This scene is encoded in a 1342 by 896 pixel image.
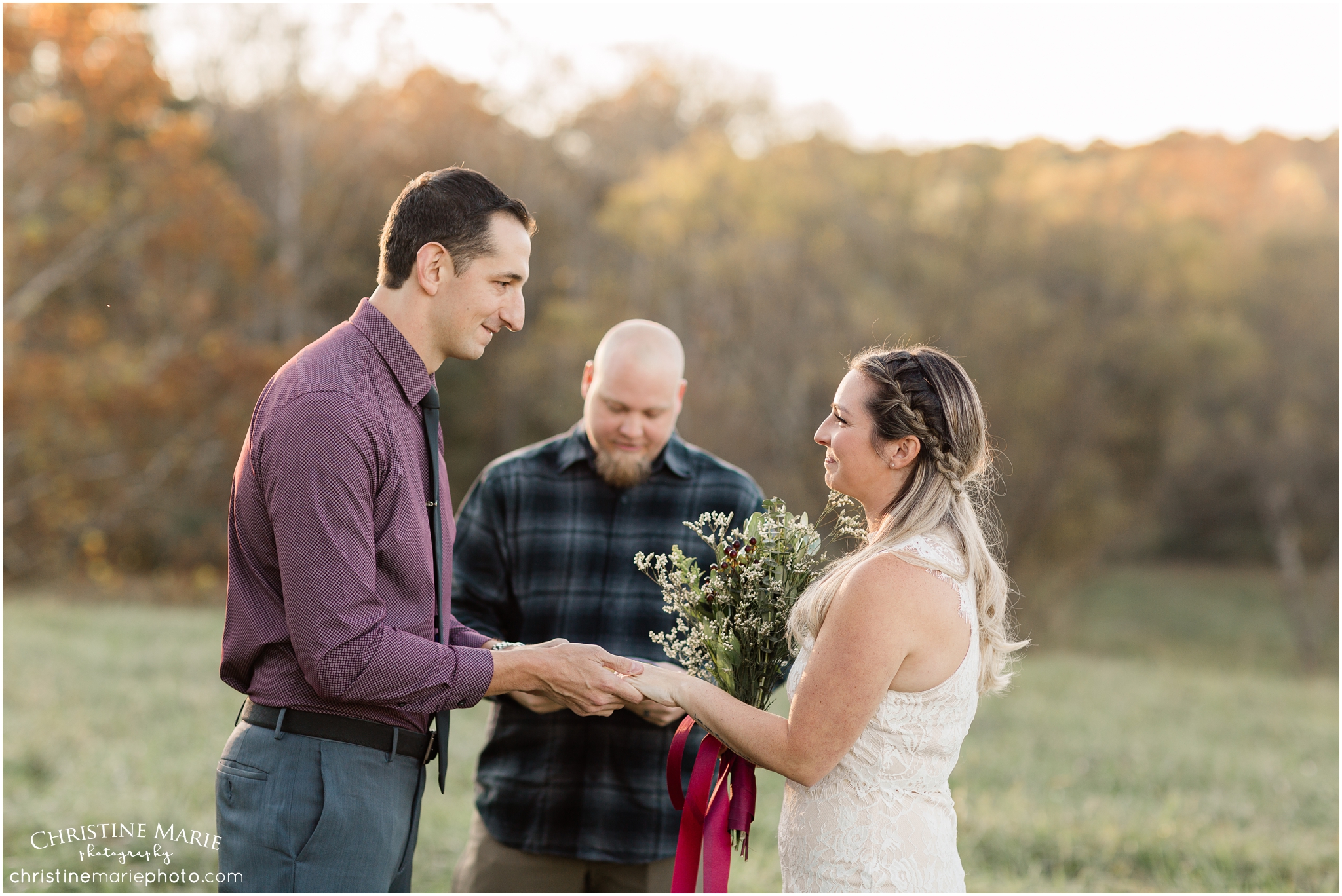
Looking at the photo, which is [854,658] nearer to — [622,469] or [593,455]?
[622,469]

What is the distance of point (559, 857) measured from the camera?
3719 mm

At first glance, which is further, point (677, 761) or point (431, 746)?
point (677, 761)

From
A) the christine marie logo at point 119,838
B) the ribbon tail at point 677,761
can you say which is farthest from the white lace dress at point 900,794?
the christine marie logo at point 119,838

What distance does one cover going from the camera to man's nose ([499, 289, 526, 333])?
111 inches

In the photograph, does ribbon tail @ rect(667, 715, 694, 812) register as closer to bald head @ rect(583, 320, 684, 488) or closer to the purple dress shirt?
the purple dress shirt

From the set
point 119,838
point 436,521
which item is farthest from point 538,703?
point 119,838

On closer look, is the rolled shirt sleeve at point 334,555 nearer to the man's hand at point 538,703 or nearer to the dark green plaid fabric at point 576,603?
the man's hand at point 538,703

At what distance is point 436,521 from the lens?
111 inches

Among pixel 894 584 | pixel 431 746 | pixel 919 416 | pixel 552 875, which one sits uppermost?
pixel 919 416

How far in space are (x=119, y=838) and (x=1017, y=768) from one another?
21.4 feet

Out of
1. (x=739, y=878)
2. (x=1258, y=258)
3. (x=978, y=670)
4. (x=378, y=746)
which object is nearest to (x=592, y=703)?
(x=378, y=746)

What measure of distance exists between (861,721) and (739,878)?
3.57 meters

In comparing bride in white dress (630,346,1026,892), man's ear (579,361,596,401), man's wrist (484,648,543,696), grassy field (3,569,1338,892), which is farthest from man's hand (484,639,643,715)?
grassy field (3,569,1338,892)

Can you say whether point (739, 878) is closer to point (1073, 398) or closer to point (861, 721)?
point (861, 721)
